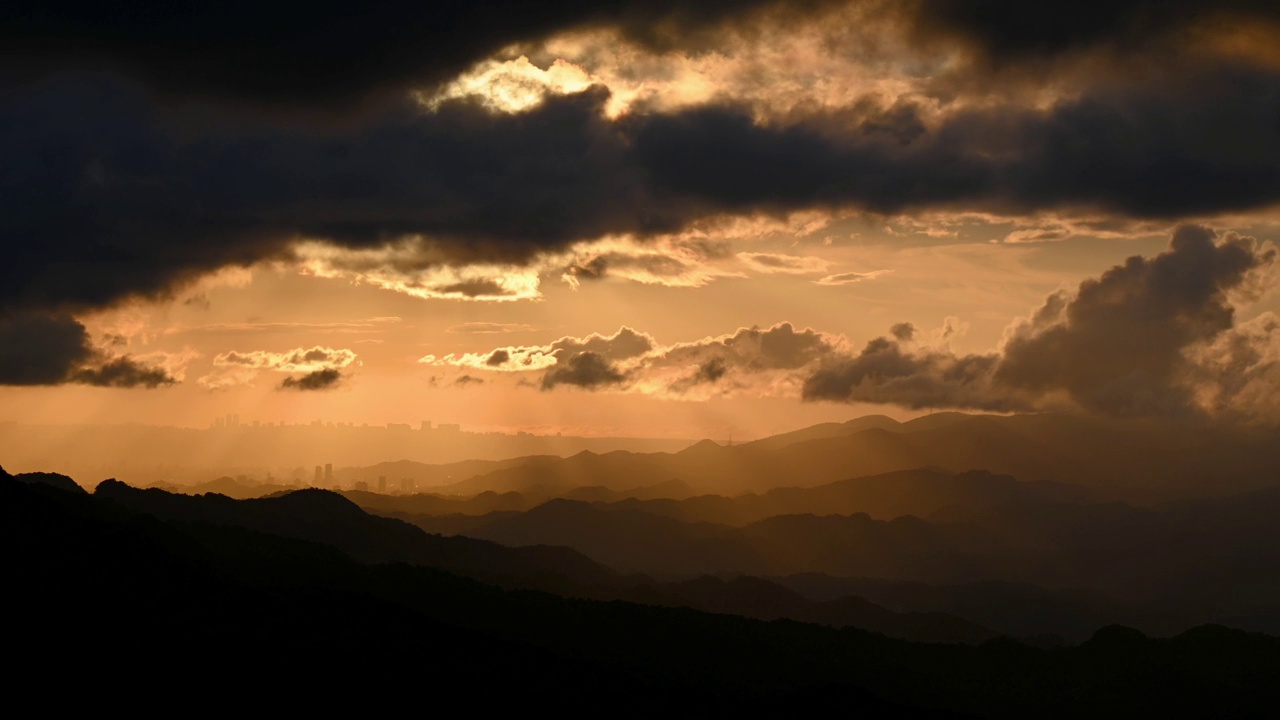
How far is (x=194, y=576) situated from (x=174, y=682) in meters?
28.0

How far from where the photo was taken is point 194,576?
479 ft

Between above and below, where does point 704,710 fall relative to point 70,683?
below

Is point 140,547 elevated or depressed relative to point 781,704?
elevated

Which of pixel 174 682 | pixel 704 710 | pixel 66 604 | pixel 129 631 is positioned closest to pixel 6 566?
pixel 66 604

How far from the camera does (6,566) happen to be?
134125 mm

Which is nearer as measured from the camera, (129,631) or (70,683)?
(70,683)

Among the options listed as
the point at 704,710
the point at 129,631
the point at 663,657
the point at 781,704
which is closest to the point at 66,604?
the point at 129,631

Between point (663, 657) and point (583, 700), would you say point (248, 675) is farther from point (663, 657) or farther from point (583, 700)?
point (663, 657)

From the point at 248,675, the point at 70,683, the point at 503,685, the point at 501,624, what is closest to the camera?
the point at 70,683

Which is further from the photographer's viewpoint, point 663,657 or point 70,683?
point 663,657

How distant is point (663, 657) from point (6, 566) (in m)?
101

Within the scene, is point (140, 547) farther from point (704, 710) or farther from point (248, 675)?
point (704, 710)

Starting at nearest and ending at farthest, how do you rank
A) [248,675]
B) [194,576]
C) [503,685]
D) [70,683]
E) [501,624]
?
[70,683]
[248,675]
[503,685]
[194,576]
[501,624]

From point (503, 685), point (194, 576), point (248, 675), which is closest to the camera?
point (248, 675)
